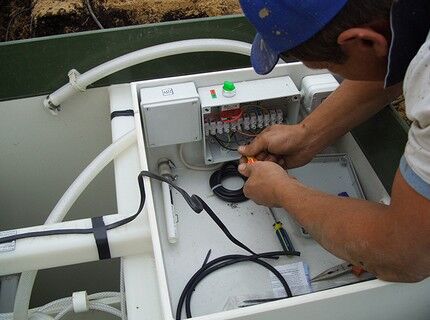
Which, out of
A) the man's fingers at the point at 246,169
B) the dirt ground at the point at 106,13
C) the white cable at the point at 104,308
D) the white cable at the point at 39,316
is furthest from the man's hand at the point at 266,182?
the dirt ground at the point at 106,13

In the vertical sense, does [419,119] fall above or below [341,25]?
below

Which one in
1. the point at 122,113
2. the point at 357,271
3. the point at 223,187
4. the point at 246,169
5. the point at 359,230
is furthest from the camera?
the point at 122,113

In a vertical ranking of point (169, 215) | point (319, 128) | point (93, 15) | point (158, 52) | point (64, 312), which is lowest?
point (64, 312)

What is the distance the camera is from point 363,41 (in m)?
0.57

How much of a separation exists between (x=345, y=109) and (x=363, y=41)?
1.17 ft

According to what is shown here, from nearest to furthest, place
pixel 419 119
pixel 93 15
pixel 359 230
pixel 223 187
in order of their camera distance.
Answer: pixel 419 119, pixel 359 230, pixel 223 187, pixel 93 15

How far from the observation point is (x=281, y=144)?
3.12 ft

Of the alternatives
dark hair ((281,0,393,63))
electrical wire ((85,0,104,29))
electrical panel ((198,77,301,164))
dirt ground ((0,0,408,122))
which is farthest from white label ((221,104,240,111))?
electrical wire ((85,0,104,29))

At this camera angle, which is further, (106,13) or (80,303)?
(106,13)

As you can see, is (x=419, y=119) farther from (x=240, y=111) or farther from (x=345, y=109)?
(x=240, y=111)

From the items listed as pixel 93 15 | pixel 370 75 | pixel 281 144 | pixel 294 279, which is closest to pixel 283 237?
pixel 294 279

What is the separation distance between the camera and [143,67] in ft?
4.08

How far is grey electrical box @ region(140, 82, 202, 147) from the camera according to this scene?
94 centimetres

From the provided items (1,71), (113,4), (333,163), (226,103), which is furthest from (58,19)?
(333,163)
